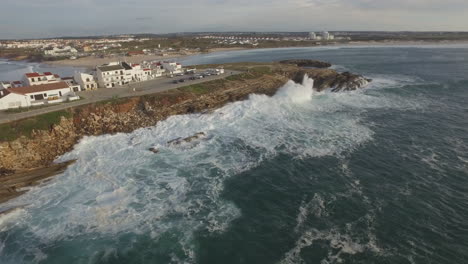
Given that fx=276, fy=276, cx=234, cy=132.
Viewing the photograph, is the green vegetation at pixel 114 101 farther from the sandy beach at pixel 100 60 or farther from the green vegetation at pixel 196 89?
the sandy beach at pixel 100 60

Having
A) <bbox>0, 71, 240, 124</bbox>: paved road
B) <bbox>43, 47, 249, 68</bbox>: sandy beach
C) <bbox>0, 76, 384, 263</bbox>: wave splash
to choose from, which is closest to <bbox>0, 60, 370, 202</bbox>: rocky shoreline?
<bbox>0, 76, 384, 263</bbox>: wave splash

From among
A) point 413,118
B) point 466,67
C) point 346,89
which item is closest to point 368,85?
point 346,89

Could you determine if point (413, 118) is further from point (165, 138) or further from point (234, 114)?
point (165, 138)

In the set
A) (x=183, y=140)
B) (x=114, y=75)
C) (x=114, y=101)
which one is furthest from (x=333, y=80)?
(x=114, y=75)

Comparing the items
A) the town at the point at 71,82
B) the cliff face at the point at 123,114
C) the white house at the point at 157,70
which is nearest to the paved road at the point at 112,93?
the town at the point at 71,82

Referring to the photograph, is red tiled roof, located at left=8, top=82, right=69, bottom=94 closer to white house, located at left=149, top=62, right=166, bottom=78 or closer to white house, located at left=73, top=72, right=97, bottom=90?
white house, located at left=73, top=72, right=97, bottom=90

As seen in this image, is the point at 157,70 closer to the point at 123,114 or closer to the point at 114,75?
the point at 114,75
